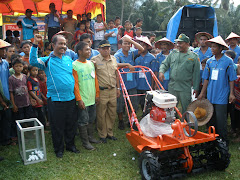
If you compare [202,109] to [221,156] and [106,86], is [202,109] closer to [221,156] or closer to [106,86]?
[221,156]

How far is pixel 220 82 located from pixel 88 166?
2.91 metres

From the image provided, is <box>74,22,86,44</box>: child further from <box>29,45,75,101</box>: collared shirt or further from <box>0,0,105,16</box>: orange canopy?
<box>29,45,75,101</box>: collared shirt

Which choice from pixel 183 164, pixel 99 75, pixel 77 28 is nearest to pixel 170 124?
pixel 183 164

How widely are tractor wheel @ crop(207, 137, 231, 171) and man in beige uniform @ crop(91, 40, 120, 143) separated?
2.25 m

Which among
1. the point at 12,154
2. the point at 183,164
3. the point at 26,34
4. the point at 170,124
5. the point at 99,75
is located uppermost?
the point at 26,34

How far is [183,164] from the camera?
3744 mm

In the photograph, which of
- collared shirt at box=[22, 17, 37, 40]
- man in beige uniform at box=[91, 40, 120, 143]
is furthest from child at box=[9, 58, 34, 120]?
collared shirt at box=[22, 17, 37, 40]

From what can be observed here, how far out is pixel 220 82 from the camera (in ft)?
15.2

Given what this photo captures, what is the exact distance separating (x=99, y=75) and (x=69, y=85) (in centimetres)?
95

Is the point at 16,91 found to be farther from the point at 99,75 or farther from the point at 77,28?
the point at 77,28

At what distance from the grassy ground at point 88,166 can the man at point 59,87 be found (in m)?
0.36

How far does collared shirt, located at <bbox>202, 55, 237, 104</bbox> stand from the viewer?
4.58 metres

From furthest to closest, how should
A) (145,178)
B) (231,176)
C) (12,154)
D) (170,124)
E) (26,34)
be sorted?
(26,34) < (12,154) < (170,124) < (231,176) < (145,178)

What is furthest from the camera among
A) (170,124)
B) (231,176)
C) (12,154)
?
(12,154)
